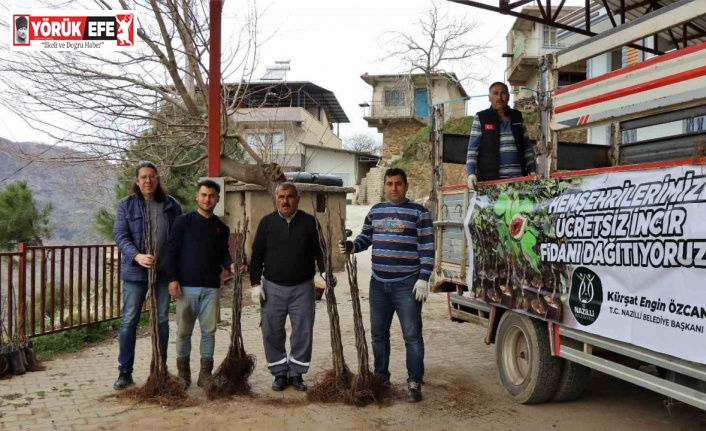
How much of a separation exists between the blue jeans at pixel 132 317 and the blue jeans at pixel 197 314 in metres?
0.17

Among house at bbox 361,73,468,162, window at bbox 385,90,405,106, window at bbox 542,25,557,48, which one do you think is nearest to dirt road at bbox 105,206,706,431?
window at bbox 542,25,557,48

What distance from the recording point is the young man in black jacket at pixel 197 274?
5.10 metres

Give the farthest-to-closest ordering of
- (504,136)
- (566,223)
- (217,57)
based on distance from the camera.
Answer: (217,57), (504,136), (566,223)

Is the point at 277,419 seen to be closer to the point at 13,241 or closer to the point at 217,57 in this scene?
the point at 217,57

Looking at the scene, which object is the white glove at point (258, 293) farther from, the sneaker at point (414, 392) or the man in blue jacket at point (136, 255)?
the sneaker at point (414, 392)

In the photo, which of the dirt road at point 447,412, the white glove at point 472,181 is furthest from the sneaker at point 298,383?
the white glove at point 472,181

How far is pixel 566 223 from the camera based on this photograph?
4.07 m

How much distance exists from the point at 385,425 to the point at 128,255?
8.48 feet

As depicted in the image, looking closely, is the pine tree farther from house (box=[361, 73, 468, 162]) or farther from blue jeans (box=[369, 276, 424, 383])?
house (box=[361, 73, 468, 162])

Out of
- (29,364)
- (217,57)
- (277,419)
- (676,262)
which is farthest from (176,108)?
(676,262)

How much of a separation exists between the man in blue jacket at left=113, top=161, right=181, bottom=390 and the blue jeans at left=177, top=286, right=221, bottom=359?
0.61 ft

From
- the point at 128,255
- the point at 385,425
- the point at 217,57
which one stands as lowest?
the point at 385,425

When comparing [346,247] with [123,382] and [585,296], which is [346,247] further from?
[123,382]

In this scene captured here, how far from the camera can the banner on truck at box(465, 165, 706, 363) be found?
3115mm
